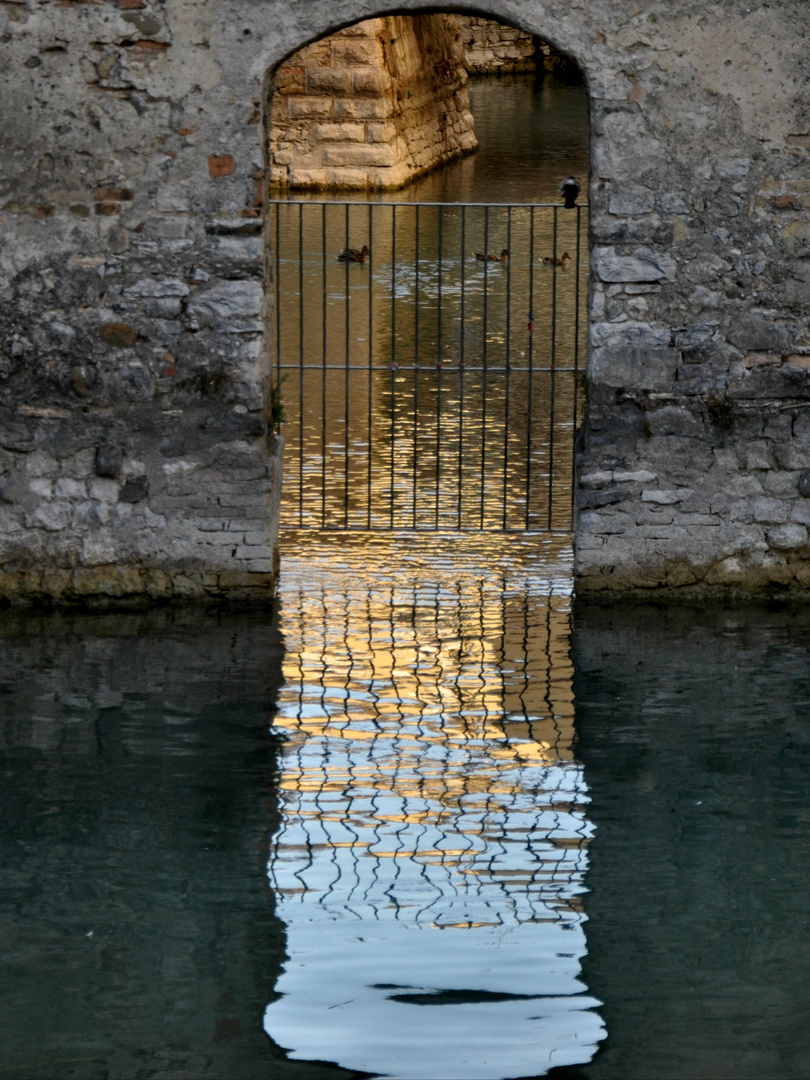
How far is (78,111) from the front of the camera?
6.71m

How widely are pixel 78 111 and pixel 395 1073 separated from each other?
441cm

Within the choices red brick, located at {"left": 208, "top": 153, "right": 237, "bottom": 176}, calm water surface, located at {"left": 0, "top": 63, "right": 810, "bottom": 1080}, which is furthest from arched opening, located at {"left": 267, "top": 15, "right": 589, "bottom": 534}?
calm water surface, located at {"left": 0, "top": 63, "right": 810, "bottom": 1080}

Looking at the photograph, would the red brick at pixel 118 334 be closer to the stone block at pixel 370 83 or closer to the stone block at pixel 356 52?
the stone block at pixel 370 83

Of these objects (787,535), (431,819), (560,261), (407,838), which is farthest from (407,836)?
(560,261)

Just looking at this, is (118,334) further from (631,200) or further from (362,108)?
(362,108)

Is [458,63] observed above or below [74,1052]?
above

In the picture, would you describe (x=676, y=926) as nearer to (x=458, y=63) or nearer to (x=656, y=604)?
(x=656, y=604)

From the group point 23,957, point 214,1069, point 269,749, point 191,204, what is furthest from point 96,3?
point 214,1069

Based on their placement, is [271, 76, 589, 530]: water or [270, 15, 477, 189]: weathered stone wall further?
[270, 15, 477, 189]: weathered stone wall

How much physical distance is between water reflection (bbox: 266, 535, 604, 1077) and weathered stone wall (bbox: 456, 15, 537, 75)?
93.0ft

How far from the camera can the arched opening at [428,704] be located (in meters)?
4.04

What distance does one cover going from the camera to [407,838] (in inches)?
194

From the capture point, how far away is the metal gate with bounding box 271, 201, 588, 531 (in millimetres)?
8352

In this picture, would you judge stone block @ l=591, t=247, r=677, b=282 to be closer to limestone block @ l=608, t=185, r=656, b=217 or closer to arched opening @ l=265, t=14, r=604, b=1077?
limestone block @ l=608, t=185, r=656, b=217
